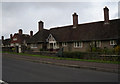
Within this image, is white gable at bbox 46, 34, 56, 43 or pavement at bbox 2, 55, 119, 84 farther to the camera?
white gable at bbox 46, 34, 56, 43

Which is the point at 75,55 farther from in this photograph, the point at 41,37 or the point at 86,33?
the point at 41,37

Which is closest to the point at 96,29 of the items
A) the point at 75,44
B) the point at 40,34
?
the point at 75,44

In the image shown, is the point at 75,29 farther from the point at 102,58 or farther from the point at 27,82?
the point at 27,82

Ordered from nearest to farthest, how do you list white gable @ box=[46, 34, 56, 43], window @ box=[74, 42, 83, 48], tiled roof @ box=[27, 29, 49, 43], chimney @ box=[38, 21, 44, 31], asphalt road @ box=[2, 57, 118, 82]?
asphalt road @ box=[2, 57, 118, 82] < window @ box=[74, 42, 83, 48] < white gable @ box=[46, 34, 56, 43] < tiled roof @ box=[27, 29, 49, 43] < chimney @ box=[38, 21, 44, 31]

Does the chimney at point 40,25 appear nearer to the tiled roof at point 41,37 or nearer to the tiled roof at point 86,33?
the tiled roof at point 41,37

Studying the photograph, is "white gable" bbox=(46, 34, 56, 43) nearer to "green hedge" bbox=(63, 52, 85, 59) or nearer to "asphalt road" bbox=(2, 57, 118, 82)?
"green hedge" bbox=(63, 52, 85, 59)

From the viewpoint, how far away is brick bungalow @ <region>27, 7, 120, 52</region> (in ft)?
83.3

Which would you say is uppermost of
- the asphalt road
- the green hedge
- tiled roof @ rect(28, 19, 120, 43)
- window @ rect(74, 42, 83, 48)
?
tiled roof @ rect(28, 19, 120, 43)

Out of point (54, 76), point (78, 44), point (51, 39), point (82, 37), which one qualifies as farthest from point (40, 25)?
point (54, 76)

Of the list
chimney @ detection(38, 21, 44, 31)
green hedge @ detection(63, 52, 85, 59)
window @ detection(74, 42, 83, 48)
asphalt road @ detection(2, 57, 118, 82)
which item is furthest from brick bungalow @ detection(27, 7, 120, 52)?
asphalt road @ detection(2, 57, 118, 82)

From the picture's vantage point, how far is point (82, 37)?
2886 cm

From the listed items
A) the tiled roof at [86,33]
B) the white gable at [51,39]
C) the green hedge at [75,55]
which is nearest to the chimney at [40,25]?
the tiled roof at [86,33]

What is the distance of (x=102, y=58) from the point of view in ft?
60.6

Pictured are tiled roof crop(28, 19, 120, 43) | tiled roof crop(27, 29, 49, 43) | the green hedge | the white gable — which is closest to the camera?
the green hedge
